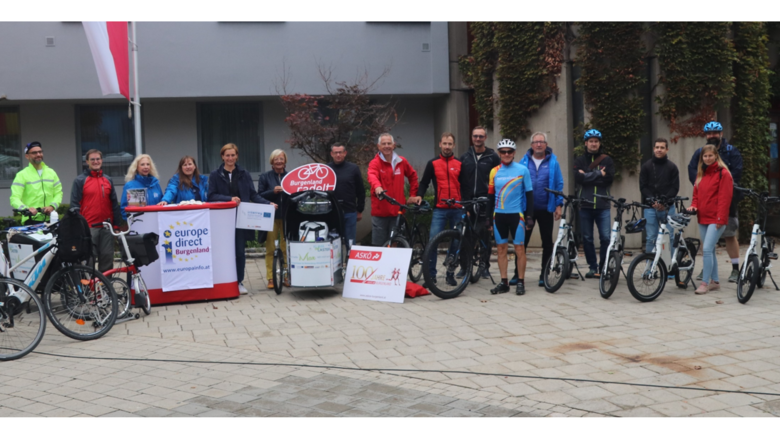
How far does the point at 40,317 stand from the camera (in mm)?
6379

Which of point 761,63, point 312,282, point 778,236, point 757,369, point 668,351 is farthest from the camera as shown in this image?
point 778,236

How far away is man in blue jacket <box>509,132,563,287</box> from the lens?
922cm

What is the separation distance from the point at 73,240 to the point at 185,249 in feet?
5.90

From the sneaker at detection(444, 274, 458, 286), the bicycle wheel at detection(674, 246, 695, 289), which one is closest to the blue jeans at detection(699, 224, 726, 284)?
the bicycle wheel at detection(674, 246, 695, 289)

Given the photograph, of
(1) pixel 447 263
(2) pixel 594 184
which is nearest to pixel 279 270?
(1) pixel 447 263

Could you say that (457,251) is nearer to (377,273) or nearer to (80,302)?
(377,273)

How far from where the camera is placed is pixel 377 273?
8.70 meters

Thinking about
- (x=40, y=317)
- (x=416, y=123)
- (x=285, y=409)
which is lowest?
(x=285, y=409)

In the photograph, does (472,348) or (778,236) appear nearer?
(472,348)

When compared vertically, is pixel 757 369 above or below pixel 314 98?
below

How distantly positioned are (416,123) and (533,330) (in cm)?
1102

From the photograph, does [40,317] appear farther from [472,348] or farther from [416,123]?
[416,123]

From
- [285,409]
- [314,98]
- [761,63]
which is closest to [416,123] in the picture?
[314,98]

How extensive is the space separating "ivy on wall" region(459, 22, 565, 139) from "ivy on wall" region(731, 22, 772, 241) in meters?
2.99
